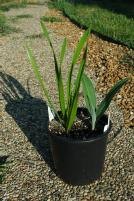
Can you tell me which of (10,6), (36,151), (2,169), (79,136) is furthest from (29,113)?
(10,6)

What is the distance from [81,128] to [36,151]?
785mm

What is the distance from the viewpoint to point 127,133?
4.23m

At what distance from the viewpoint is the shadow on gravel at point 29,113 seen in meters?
4.05

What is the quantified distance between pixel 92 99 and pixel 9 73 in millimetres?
3410

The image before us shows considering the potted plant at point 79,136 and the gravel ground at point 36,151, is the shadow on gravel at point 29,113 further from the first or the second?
the potted plant at point 79,136

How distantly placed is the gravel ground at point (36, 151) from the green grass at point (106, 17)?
249 cm

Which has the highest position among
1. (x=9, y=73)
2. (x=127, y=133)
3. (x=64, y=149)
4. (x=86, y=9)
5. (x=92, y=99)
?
(x=92, y=99)

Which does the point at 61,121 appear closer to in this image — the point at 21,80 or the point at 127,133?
the point at 127,133

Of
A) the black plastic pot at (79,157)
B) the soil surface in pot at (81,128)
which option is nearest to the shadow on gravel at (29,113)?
the black plastic pot at (79,157)

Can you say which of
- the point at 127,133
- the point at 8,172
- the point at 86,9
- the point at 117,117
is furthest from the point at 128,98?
the point at 86,9

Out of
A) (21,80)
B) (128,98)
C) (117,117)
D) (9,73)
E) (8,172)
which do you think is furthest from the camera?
(9,73)

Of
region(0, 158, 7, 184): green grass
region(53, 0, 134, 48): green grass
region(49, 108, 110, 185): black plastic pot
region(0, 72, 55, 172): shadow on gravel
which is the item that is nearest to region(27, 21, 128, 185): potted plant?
region(49, 108, 110, 185): black plastic pot

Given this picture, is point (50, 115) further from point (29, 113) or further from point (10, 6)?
point (10, 6)

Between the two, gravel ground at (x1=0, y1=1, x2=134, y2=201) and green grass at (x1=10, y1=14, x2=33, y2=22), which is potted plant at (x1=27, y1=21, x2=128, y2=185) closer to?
gravel ground at (x1=0, y1=1, x2=134, y2=201)
